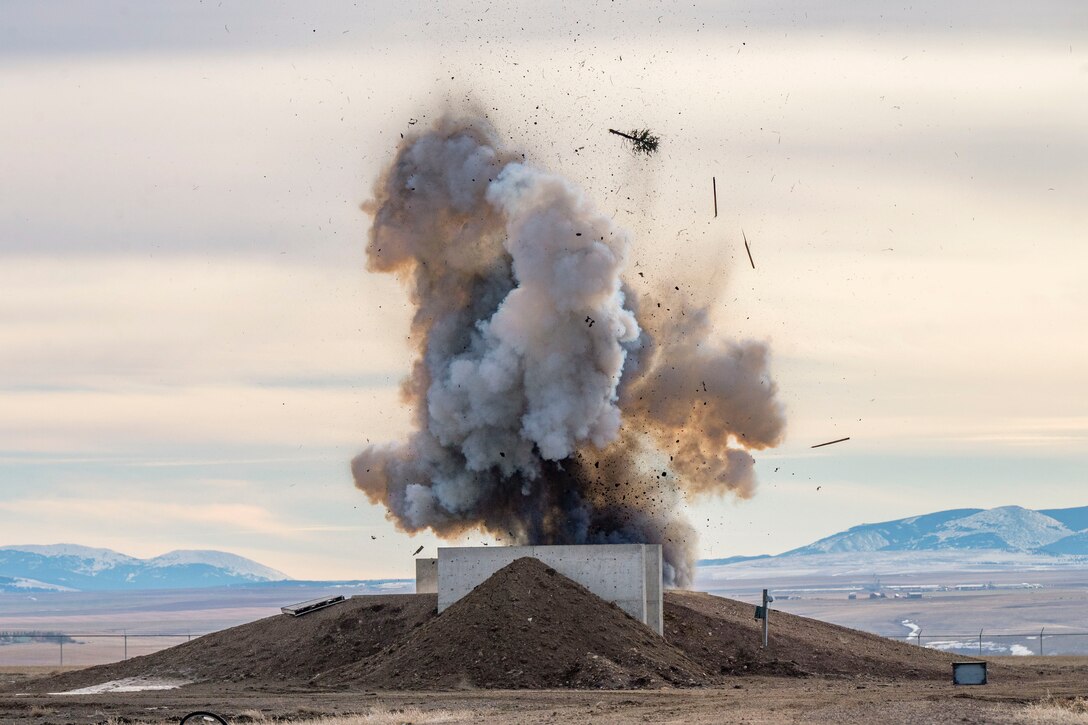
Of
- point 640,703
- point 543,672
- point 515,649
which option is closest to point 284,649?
point 515,649

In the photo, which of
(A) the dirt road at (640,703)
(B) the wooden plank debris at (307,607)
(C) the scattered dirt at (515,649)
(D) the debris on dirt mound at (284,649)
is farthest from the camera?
(B) the wooden plank debris at (307,607)

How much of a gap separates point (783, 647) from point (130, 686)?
24011 mm

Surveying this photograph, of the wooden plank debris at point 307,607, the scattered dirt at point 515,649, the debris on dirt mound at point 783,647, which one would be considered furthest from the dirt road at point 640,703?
the wooden plank debris at point 307,607

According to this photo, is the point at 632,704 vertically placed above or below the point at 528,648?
below

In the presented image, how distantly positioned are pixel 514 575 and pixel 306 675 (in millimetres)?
8370

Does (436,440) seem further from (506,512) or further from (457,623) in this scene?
(457,623)

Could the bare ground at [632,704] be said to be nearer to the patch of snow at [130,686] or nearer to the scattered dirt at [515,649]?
the patch of snow at [130,686]

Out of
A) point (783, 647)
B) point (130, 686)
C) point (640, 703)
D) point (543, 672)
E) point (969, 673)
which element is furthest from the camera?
point (783, 647)

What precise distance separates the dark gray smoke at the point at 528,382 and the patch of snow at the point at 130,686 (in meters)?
19.9

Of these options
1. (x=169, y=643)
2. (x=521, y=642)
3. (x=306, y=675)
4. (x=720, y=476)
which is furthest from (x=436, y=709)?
(x=169, y=643)

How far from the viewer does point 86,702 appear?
179 ft

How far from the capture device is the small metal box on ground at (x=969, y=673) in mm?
55906

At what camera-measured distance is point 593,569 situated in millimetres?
65875

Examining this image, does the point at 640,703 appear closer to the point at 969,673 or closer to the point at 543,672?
the point at 543,672
